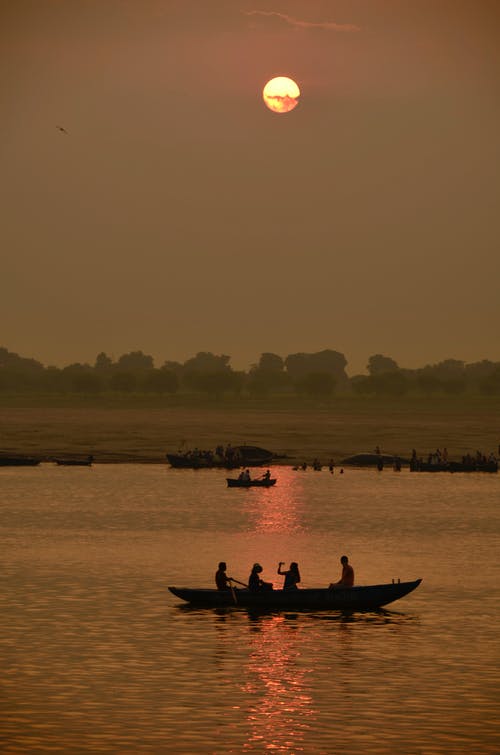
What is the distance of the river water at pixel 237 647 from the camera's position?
36.2m

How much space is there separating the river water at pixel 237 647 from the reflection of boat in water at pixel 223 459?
76.1 metres

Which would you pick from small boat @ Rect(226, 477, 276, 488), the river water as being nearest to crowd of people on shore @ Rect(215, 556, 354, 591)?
the river water

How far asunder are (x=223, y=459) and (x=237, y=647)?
14217 cm

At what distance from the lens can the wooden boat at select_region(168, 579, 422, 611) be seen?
55.3m

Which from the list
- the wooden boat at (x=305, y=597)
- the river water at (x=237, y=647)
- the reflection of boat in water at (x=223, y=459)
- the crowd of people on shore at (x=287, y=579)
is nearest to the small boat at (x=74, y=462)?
the reflection of boat in water at (x=223, y=459)

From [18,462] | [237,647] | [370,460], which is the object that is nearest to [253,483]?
[370,460]

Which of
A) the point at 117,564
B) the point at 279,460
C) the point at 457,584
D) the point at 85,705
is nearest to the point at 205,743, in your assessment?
the point at 85,705

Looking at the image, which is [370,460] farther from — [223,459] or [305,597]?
[305,597]

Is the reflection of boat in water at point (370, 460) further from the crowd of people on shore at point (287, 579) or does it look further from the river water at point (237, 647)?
the crowd of people on shore at point (287, 579)

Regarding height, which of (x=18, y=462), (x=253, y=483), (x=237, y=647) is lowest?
(x=237, y=647)

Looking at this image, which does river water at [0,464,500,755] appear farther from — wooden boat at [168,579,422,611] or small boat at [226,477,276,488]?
small boat at [226,477,276,488]

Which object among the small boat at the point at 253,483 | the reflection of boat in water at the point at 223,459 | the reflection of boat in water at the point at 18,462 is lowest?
the small boat at the point at 253,483

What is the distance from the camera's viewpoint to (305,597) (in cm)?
5528

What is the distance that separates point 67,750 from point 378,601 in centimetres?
2468
